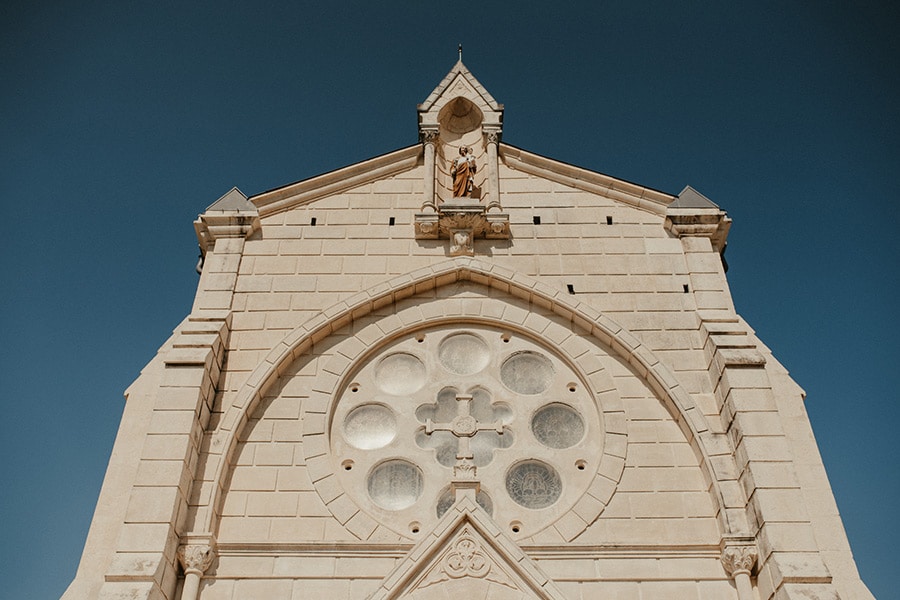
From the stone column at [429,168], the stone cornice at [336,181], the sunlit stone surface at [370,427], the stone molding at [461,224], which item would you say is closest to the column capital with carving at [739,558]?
the sunlit stone surface at [370,427]

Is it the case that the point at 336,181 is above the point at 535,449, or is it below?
above

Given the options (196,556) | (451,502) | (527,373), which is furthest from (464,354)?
(196,556)

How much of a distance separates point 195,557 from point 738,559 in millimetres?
6893

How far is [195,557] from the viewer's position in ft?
37.5

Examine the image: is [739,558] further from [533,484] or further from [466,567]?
[466,567]

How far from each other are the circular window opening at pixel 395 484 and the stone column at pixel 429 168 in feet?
15.6

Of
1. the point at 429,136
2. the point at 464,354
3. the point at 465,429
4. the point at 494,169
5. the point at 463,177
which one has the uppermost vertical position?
the point at 429,136

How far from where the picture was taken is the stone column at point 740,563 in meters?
11.3

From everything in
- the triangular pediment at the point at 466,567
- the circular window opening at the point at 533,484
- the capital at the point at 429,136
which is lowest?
the triangular pediment at the point at 466,567

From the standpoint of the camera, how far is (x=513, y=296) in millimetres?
14742

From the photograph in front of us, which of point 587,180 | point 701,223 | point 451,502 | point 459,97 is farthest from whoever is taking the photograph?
point 459,97

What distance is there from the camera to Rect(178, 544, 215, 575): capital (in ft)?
37.4

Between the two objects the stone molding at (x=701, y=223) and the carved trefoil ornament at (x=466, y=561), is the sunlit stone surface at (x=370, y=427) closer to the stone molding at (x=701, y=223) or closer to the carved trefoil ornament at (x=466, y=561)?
the carved trefoil ornament at (x=466, y=561)

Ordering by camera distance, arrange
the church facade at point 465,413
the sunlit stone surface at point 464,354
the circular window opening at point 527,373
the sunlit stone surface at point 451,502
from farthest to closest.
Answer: the sunlit stone surface at point 464,354 → the circular window opening at point 527,373 → the sunlit stone surface at point 451,502 → the church facade at point 465,413
